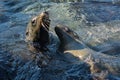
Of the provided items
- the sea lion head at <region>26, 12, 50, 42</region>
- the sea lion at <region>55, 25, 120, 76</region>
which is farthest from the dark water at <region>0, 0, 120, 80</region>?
the sea lion head at <region>26, 12, 50, 42</region>

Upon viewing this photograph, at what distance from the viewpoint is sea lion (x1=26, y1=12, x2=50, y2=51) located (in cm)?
660

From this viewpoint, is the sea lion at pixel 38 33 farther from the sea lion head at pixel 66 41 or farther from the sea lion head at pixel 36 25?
the sea lion head at pixel 66 41

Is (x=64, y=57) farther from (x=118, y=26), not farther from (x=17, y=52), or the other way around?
(x=118, y=26)

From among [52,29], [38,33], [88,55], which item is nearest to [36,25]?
[38,33]

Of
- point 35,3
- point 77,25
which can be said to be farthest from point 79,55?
point 35,3

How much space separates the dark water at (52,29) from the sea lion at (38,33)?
0.66ft

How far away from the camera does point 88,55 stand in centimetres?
684

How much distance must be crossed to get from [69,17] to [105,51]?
88.7 inches

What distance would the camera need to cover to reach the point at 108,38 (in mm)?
8203

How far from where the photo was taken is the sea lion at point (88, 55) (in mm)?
6383

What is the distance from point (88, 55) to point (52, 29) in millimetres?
1939

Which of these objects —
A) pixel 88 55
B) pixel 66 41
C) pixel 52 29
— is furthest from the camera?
pixel 52 29

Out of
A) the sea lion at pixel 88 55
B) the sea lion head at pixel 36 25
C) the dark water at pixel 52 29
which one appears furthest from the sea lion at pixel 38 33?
the sea lion at pixel 88 55

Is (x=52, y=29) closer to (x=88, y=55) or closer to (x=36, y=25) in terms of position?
(x=36, y=25)
